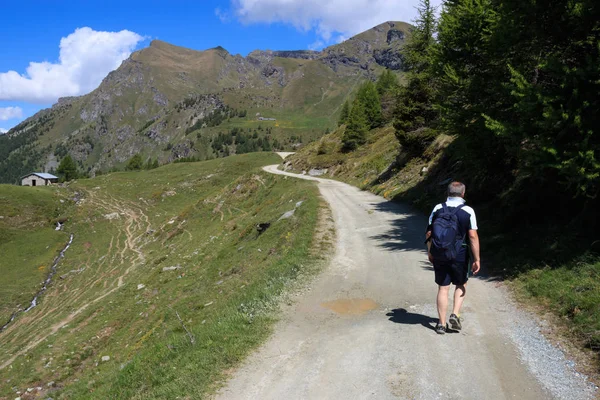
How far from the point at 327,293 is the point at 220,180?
7631 centimetres

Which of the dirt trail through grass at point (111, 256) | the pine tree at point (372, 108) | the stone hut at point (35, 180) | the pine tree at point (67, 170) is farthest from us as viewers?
the pine tree at point (67, 170)

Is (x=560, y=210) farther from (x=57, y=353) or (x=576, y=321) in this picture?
(x=57, y=353)

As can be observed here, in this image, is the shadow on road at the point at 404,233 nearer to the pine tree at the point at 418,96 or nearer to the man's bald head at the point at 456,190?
the man's bald head at the point at 456,190

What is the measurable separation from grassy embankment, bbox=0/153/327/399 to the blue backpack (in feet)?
13.5

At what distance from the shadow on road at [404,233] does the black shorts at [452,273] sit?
7.50 metres

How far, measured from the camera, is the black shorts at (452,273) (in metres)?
7.50

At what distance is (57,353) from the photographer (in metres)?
20.0

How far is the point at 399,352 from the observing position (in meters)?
7.07

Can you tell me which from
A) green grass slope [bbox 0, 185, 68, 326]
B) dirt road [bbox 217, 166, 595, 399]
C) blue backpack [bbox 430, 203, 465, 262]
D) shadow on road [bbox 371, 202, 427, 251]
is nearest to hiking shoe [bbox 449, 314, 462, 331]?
dirt road [bbox 217, 166, 595, 399]

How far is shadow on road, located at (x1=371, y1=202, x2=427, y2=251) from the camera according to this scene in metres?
15.6

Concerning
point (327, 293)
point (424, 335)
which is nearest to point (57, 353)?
point (327, 293)

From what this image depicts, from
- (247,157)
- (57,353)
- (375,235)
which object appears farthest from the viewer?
(247,157)

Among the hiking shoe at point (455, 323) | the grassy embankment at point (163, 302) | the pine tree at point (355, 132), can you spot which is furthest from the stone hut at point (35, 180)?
the hiking shoe at point (455, 323)

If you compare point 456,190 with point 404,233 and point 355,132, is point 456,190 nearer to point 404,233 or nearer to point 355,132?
point 404,233
